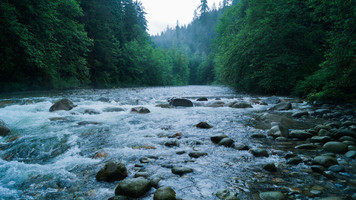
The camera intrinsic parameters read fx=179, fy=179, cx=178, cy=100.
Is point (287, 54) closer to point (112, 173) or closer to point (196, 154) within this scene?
point (196, 154)

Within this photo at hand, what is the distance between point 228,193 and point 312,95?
24.1ft

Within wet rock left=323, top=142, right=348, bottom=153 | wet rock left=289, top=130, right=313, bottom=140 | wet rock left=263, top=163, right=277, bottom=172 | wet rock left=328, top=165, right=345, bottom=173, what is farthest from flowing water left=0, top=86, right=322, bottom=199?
wet rock left=323, top=142, right=348, bottom=153

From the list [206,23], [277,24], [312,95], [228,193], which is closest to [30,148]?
[228,193]

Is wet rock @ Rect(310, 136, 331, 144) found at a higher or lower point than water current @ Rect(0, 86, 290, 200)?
higher

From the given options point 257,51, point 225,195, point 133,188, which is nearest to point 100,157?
point 133,188

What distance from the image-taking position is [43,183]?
2.13 m

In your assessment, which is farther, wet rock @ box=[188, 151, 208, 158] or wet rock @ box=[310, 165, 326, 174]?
wet rock @ box=[188, 151, 208, 158]

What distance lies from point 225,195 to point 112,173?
134cm

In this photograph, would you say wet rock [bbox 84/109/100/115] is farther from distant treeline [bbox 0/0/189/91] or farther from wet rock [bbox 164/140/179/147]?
distant treeline [bbox 0/0/189/91]

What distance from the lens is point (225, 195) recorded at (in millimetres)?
1829

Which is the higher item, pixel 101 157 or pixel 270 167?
pixel 270 167

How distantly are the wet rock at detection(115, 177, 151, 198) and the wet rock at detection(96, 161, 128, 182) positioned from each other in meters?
0.32

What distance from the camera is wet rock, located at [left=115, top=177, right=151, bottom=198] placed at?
1841mm

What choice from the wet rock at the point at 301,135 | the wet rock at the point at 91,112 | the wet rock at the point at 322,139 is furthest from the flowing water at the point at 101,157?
the wet rock at the point at 91,112
